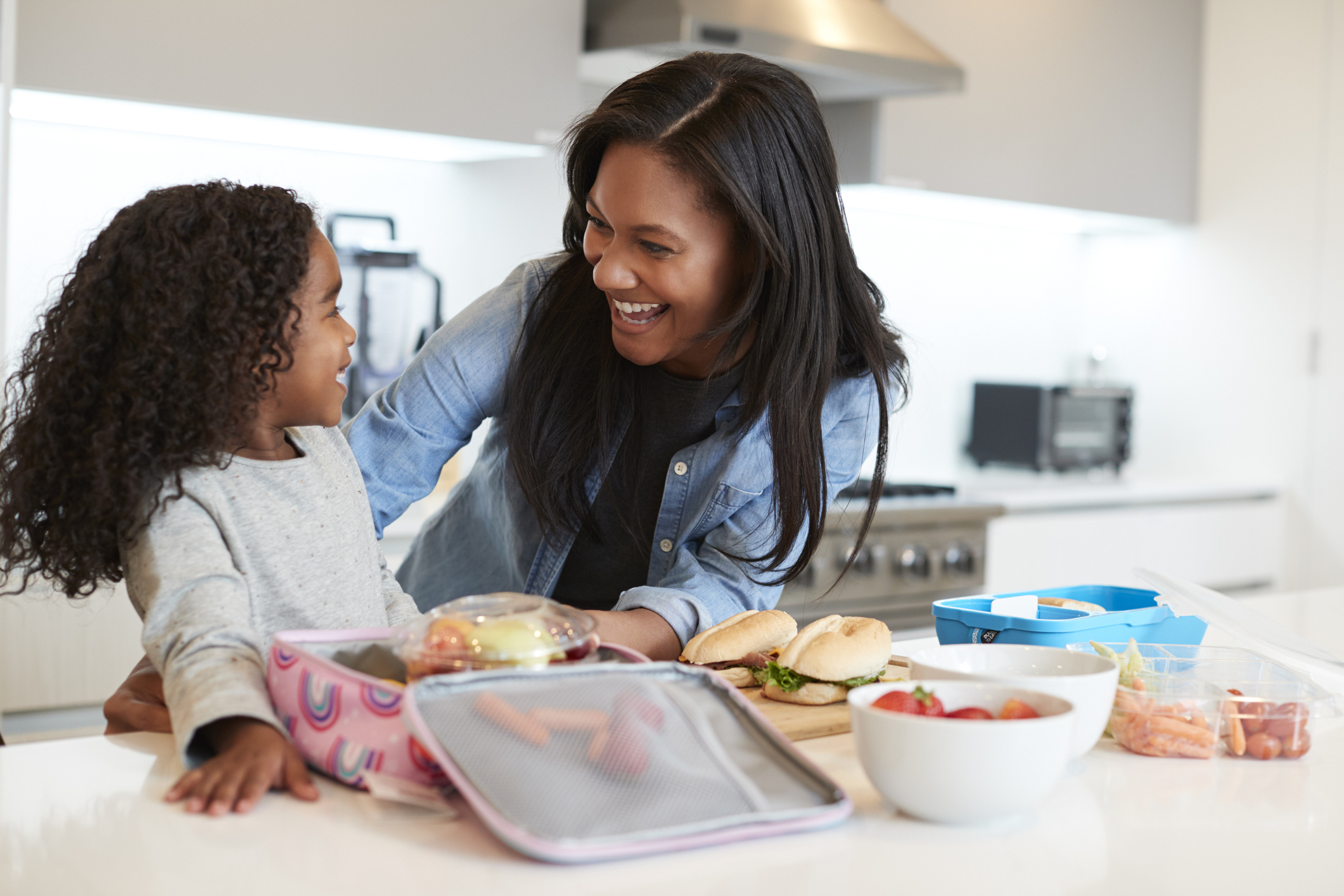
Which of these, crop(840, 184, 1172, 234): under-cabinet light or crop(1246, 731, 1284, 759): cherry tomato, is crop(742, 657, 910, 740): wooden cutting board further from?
crop(840, 184, 1172, 234): under-cabinet light

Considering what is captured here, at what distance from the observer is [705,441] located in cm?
135

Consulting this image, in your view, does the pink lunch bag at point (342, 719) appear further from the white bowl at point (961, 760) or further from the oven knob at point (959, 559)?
the oven knob at point (959, 559)

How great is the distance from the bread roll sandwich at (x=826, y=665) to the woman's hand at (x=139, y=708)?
46 centimetres

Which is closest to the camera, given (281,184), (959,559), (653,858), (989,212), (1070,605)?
(653,858)

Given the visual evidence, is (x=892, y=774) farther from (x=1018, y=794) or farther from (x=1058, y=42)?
(x=1058, y=42)

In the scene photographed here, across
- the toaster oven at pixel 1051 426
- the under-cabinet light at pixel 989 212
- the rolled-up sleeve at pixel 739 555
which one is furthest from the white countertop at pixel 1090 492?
the rolled-up sleeve at pixel 739 555

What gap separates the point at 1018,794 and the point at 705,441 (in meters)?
0.71

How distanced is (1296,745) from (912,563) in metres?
1.82

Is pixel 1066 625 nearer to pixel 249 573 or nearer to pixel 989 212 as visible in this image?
pixel 249 573

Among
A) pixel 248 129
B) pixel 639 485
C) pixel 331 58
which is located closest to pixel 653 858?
pixel 639 485

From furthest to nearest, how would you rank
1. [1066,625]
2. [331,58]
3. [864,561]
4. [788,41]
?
1. [864,561]
2. [788,41]
3. [331,58]
4. [1066,625]

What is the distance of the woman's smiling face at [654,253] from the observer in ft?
4.01

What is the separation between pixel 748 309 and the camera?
4.19 feet

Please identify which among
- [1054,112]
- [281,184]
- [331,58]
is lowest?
[281,184]
